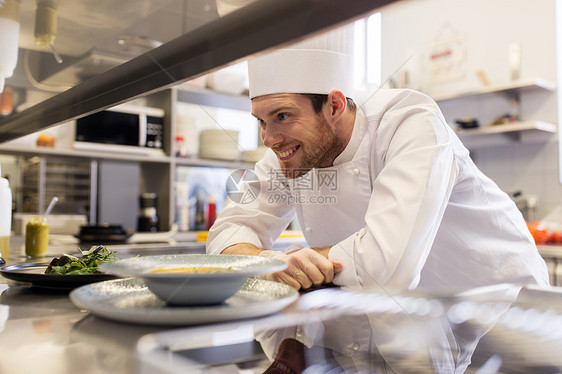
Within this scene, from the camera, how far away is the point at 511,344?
512 mm

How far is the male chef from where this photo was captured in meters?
0.98

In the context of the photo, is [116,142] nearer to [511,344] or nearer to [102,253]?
[102,253]

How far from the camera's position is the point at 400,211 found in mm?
987

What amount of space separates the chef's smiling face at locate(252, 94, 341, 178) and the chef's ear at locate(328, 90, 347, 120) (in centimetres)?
3

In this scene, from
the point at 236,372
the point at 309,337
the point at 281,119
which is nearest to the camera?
the point at 236,372

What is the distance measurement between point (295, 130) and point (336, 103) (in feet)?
0.48

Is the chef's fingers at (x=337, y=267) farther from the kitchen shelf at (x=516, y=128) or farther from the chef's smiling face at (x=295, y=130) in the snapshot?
the kitchen shelf at (x=516, y=128)

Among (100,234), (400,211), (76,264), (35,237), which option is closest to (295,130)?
(400,211)

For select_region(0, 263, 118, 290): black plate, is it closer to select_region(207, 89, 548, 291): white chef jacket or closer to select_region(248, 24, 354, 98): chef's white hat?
select_region(207, 89, 548, 291): white chef jacket

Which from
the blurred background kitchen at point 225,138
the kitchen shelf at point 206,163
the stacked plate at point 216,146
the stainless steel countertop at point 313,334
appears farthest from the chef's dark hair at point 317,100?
the stacked plate at point 216,146

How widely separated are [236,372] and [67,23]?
653 mm

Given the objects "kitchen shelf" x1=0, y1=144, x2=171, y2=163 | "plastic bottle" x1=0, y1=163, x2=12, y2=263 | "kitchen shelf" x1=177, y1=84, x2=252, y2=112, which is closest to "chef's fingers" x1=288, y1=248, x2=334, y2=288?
"plastic bottle" x1=0, y1=163, x2=12, y2=263

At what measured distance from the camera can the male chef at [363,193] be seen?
3.20 ft

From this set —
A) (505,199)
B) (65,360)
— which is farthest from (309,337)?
(505,199)
